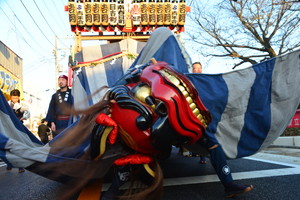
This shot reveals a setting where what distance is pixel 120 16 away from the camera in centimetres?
512

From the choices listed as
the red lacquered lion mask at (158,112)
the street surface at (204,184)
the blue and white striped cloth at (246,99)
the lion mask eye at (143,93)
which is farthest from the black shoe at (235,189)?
the lion mask eye at (143,93)

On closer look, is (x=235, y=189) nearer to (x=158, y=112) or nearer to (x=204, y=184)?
(x=204, y=184)

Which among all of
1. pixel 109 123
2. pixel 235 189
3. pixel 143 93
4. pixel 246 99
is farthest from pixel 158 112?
pixel 246 99

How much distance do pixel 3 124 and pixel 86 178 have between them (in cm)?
85

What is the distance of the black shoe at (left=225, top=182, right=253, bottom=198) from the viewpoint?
1.87 metres

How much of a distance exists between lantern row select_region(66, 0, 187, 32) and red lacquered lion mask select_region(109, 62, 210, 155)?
344 centimetres

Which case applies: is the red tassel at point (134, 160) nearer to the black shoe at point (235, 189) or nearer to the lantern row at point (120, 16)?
the black shoe at point (235, 189)

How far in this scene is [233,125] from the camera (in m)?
2.28

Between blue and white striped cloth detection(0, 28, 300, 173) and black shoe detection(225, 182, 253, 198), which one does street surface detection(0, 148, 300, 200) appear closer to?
black shoe detection(225, 182, 253, 198)

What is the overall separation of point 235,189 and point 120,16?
4273 millimetres

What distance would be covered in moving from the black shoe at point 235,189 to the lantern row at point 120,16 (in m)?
3.76

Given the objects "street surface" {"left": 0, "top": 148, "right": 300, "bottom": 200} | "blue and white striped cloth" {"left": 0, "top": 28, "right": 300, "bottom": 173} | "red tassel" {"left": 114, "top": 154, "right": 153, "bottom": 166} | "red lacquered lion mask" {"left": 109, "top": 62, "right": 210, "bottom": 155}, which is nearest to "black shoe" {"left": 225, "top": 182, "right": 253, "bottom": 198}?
"street surface" {"left": 0, "top": 148, "right": 300, "bottom": 200}

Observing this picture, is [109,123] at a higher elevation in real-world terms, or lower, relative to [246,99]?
lower

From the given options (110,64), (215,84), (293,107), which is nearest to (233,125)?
(215,84)
